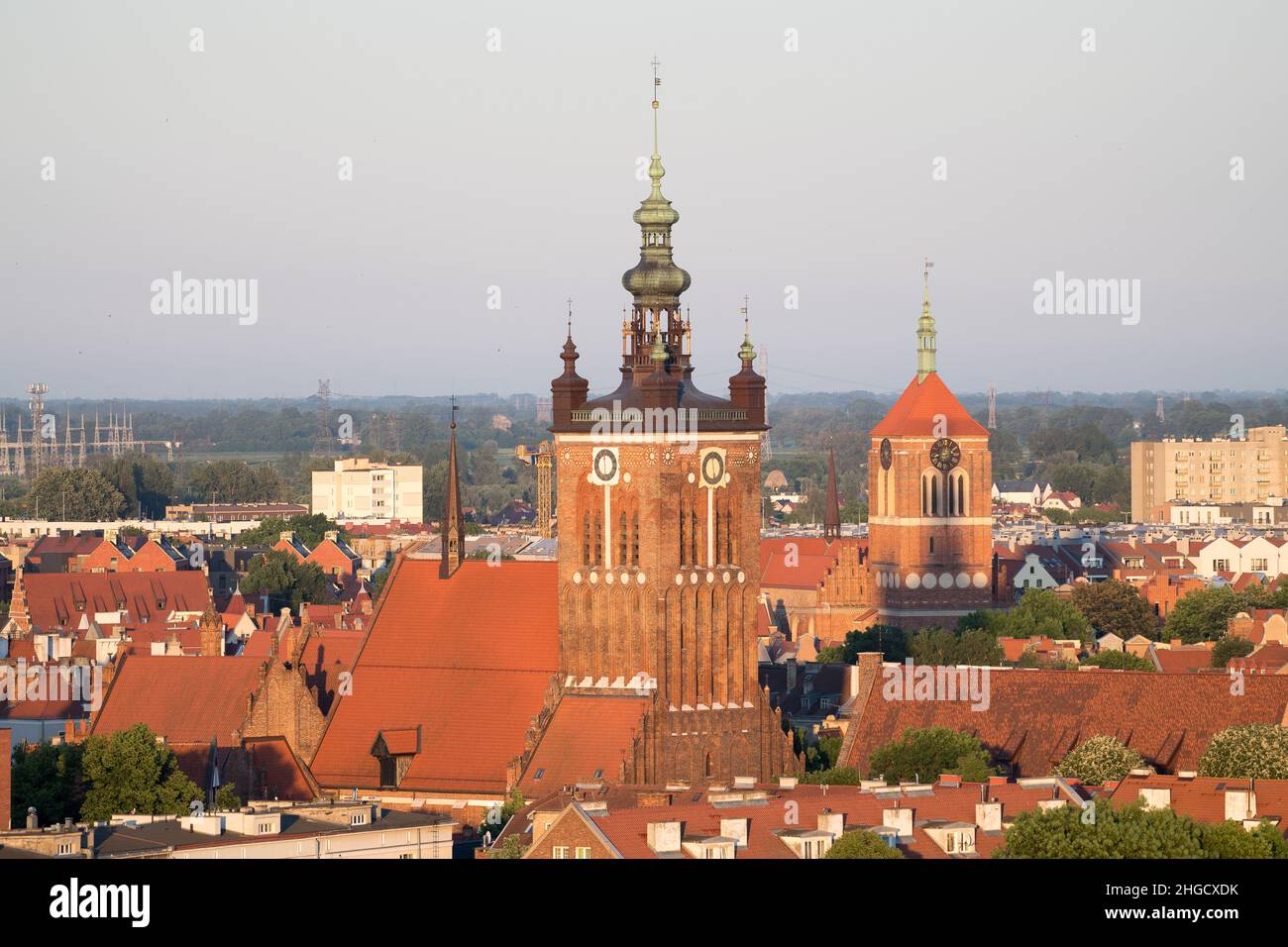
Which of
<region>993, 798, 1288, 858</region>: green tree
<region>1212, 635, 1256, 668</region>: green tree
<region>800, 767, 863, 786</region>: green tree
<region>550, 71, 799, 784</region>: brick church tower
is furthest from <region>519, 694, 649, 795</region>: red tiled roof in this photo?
<region>1212, 635, 1256, 668</region>: green tree

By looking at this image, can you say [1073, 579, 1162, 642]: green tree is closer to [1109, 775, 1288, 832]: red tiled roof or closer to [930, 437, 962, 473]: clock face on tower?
[930, 437, 962, 473]: clock face on tower

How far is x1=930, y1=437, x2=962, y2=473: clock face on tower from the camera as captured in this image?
144 metres

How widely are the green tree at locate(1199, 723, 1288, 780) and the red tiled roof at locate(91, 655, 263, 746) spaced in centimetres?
2045

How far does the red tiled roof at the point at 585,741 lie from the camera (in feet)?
227

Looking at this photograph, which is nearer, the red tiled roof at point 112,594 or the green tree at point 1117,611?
the green tree at point 1117,611

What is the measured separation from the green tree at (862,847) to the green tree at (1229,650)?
4798 cm

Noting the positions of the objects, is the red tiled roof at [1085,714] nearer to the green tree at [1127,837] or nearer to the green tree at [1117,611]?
the green tree at [1127,837]

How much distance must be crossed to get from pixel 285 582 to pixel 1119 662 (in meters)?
67.9

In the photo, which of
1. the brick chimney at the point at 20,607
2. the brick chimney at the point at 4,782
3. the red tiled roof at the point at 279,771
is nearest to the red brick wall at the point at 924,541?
the brick chimney at the point at 20,607

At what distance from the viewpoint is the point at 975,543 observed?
14362 cm

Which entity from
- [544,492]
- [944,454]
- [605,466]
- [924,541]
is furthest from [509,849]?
[544,492]
